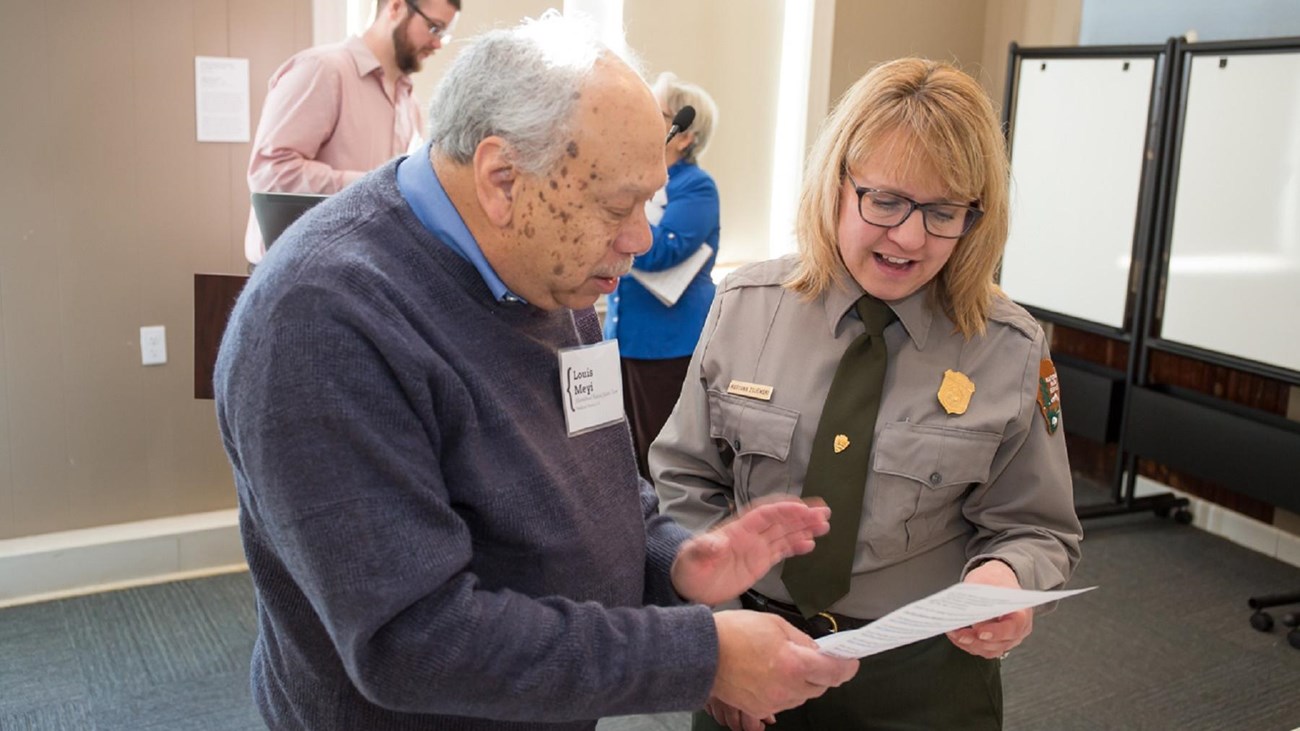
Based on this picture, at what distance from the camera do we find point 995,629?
1.33 meters

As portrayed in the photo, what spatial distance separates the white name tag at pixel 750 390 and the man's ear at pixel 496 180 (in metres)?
0.60

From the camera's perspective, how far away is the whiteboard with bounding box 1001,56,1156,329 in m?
4.23

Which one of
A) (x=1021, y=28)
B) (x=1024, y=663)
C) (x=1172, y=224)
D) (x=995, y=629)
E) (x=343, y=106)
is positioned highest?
(x=1021, y=28)

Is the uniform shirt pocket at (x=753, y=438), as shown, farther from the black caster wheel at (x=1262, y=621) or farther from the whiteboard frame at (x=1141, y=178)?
the whiteboard frame at (x=1141, y=178)

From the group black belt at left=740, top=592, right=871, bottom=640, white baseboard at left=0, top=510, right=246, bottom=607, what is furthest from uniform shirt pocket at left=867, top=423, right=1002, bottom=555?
white baseboard at left=0, top=510, right=246, bottom=607

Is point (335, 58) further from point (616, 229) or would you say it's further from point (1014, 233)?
point (1014, 233)

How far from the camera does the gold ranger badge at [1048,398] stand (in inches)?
58.7

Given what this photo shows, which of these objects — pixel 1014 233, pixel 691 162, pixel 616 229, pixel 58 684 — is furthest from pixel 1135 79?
pixel 58 684

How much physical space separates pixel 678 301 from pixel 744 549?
7.90ft

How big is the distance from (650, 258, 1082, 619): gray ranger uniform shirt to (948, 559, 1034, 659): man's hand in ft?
0.10

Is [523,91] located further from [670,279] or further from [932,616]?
[670,279]

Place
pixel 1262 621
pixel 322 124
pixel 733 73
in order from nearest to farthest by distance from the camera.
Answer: pixel 322 124 < pixel 1262 621 < pixel 733 73

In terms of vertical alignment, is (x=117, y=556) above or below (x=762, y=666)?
below

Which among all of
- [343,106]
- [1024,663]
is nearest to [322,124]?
[343,106]
